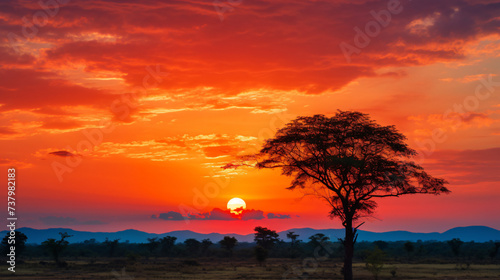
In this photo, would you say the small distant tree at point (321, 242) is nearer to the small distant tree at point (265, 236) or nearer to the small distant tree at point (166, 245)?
the small distant tree at point (265, 236)

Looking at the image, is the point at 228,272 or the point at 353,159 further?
the point at 228,272

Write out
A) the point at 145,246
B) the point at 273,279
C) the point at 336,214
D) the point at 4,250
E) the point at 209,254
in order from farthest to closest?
the point at 145,246 < the point at 209,254 < the point at 4,250 < the point at 273,279 < the point at 336,214

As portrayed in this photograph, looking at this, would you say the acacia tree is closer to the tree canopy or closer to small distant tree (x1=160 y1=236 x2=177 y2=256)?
the tree canopy

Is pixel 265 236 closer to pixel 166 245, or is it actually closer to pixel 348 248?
pixel 166 245

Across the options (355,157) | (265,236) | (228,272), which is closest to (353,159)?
(355,157)

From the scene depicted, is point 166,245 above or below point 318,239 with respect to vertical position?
below

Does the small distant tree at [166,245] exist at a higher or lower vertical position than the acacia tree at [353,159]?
lower

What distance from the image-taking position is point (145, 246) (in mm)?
169000

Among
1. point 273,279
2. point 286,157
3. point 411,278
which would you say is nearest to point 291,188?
point 286,157

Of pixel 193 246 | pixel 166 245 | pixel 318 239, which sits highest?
pixel 318 239

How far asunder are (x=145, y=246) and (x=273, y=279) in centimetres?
12573

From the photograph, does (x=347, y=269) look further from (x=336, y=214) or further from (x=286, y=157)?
(x=286, y=157)

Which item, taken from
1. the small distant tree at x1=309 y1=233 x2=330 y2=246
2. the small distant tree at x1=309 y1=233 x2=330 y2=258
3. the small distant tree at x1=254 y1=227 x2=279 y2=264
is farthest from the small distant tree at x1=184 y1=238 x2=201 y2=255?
the small distant tree at x1=309 y1=233 x2=330 y2=258

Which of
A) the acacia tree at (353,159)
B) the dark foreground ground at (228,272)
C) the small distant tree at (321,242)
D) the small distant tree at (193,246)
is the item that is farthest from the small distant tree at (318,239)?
the acacia tree at (353,159)
